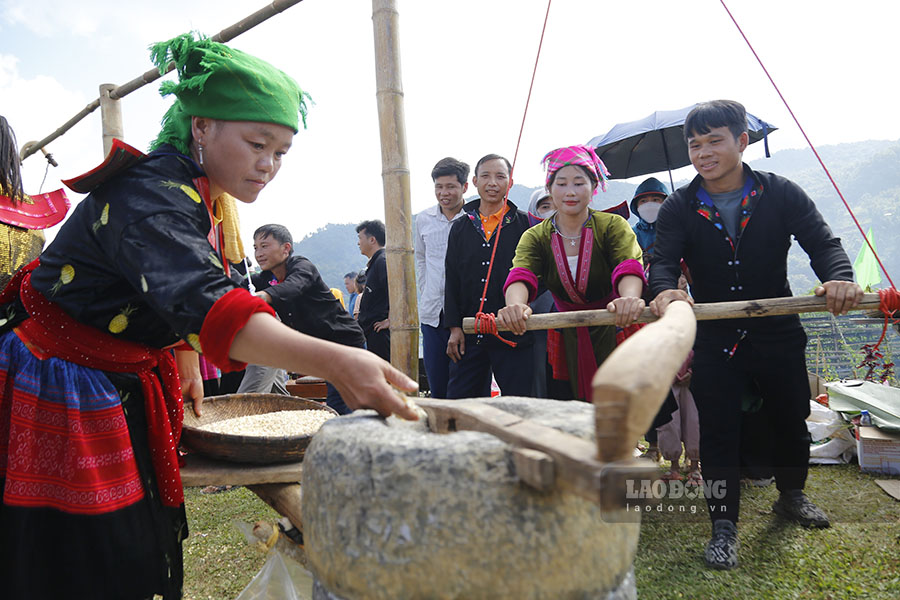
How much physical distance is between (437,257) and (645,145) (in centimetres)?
347

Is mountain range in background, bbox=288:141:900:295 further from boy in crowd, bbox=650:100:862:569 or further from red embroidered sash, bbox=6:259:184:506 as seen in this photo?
red embroidered sash, bbox=6:259:184:506

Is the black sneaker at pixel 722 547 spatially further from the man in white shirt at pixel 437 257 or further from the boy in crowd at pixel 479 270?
the man in white shirt at pixel 437 257

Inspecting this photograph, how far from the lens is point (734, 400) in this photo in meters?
2.79

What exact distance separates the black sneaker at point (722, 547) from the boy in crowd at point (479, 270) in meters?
1.36

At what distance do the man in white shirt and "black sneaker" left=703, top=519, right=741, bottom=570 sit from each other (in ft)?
6.51

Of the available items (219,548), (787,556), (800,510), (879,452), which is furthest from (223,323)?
(879,452)

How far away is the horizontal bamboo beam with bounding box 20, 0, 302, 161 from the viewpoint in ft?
12.9

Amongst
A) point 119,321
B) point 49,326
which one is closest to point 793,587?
point 119,321

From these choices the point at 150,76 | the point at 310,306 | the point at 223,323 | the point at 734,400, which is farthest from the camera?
the point at 150,76

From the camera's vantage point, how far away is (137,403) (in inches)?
59.7

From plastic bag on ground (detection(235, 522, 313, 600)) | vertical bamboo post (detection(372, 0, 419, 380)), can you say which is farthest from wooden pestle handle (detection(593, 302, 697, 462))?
vertical bamboo post (detection(372, 0, 419, 380))

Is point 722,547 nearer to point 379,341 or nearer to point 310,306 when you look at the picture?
point 310,306

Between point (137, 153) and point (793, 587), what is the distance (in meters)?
3.01

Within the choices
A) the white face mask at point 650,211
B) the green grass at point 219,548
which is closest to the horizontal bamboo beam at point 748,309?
the green grass at point 219,548
